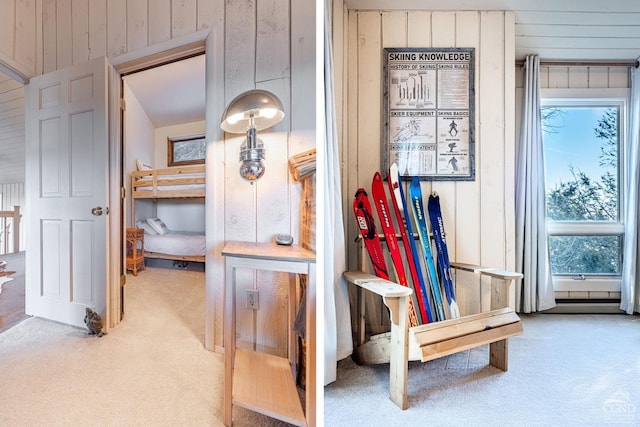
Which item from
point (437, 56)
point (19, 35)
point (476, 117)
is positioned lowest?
point (19, 35)

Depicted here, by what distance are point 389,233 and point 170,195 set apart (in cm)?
104

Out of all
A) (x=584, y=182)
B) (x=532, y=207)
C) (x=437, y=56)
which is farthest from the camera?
(x=532, y=207)

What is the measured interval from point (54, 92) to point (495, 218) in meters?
1.71

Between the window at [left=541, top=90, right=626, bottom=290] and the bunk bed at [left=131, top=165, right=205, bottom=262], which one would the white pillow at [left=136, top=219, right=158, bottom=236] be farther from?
the window at [left=541, top=90, right=626, bottom=290]

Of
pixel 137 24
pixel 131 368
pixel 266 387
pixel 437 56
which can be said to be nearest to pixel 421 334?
pixel 266 387


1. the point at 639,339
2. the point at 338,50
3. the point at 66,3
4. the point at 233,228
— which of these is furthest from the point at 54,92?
the point at 639,339

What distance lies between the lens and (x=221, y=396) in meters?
0.44

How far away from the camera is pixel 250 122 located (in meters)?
0.40

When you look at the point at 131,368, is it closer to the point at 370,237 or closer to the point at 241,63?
the point at 241,63

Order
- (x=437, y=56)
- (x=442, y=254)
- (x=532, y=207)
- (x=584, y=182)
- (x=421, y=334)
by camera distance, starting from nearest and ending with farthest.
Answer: (x=421, y=334)
(x=442, y=254)
(x=437, y=56)
(x=584, y=182)
(x=532, y=207)

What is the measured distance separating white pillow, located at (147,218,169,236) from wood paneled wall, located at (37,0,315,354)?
61 mm

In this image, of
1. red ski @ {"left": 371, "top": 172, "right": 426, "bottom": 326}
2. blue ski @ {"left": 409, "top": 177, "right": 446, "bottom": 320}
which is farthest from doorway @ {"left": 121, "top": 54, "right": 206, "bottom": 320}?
blue ski @ {"left": 409, "top": 177, "right": 446, "bottom": 320}

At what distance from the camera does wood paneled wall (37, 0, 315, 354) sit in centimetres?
40

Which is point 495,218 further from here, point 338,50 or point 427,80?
point 338,50
